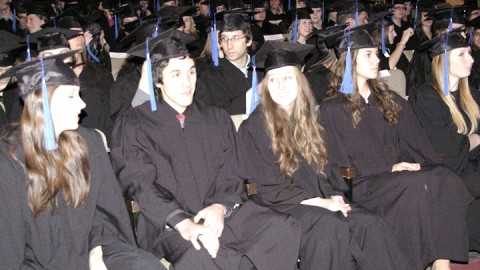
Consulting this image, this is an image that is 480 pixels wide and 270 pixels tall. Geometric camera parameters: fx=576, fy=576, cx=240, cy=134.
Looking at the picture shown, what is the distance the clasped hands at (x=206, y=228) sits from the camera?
9.55 feet

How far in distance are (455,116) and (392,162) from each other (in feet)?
2.50

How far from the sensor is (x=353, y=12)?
6.91 meters

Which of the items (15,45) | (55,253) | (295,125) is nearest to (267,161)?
(295,125)

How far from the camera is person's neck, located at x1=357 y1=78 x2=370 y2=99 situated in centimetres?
424

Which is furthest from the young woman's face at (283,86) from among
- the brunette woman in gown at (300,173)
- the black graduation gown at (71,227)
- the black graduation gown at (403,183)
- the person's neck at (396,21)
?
the person's neck at (396,21)

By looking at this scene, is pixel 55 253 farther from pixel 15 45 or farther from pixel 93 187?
pixel 15 45

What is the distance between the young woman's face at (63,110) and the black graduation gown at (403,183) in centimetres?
187

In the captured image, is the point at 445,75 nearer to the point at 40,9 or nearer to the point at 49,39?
the point at 49,39

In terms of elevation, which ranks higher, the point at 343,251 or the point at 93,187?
the point at 93,187

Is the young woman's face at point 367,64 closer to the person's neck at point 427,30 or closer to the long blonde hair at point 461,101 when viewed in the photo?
the long blonde hair at point 461,101

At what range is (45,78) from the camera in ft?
8.72

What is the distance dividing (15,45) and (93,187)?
1648mm

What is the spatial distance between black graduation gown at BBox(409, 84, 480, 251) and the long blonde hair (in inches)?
1.4

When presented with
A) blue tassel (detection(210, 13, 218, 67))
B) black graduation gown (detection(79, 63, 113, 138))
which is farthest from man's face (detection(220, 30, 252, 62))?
black graduation gown (detection(79, 63, 113, 138))
